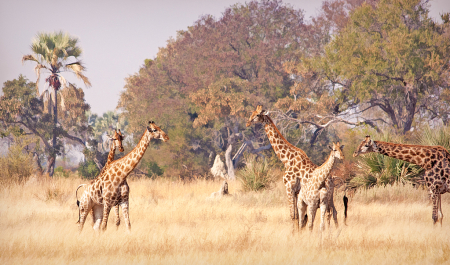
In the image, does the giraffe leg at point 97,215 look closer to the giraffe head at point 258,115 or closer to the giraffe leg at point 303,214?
the giraffe head at point 258,115

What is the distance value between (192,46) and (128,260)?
26.6m

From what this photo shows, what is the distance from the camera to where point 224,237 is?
8977 millimetres

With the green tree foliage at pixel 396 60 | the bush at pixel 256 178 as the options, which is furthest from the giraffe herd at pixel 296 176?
the green tree foliage at pixel 396 60

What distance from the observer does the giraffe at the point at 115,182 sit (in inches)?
324

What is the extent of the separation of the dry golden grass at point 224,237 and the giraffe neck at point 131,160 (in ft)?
3.84

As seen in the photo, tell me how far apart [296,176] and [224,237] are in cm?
181

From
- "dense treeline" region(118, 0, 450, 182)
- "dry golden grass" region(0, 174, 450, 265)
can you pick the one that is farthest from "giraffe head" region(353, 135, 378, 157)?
"dense treeline" region(118, 0, 450, 182)

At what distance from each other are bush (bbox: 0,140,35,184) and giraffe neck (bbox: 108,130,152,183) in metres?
11.1

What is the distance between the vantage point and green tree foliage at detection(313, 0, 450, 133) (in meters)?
23.6

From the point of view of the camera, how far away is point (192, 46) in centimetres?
3281

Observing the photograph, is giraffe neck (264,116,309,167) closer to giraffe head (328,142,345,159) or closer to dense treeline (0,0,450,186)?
giraffe head (328,142,345,159)

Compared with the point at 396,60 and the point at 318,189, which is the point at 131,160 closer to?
the point at 318,189

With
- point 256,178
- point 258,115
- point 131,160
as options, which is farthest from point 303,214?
point 256,178

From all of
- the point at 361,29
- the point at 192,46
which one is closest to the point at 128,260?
the point at 361,29
